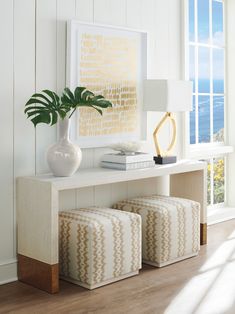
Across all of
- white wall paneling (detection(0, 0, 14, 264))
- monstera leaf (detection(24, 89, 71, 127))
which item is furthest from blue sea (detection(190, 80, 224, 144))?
white wall paneling (detection(0, 0, 14, 264))

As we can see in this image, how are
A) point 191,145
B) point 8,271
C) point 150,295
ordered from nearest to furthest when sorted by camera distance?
1. point 150,295
2. point 8,271
3. point 191,145

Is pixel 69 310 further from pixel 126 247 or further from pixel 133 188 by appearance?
pixel 133 188

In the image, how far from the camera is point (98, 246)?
11.4 feet

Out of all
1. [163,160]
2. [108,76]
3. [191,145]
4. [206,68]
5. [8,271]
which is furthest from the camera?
[206,68]

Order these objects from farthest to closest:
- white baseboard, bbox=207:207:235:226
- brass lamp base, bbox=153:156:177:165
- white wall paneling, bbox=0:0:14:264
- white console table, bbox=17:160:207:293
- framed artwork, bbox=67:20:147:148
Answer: white baseboard, bbox=207:207:235:226, brass lamp base, bbox=153:156:177:165, framed artwork, bbox=67:20:147:148, white wall paneling, bbox=0:0:14:264, white console table, bbox=17:160:207:293

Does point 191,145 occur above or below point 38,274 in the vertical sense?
above

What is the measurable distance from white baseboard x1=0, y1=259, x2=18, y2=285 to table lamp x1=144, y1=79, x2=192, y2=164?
139cm

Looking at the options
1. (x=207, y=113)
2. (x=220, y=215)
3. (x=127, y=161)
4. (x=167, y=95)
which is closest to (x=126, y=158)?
(x=127, y=161)

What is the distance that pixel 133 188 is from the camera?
4520mm

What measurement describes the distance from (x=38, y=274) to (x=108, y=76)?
155 cm

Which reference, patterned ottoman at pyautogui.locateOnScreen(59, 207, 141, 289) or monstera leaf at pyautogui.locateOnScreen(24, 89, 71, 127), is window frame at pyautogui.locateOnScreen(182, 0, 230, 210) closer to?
patterned ottoman at pyautogui.locateOnScreen(59, 207, 141, 289)

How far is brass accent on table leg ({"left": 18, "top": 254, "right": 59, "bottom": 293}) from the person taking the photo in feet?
11.3

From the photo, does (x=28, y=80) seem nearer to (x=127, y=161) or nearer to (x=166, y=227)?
(x=127, y=161)

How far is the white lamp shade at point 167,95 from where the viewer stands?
426 cm
